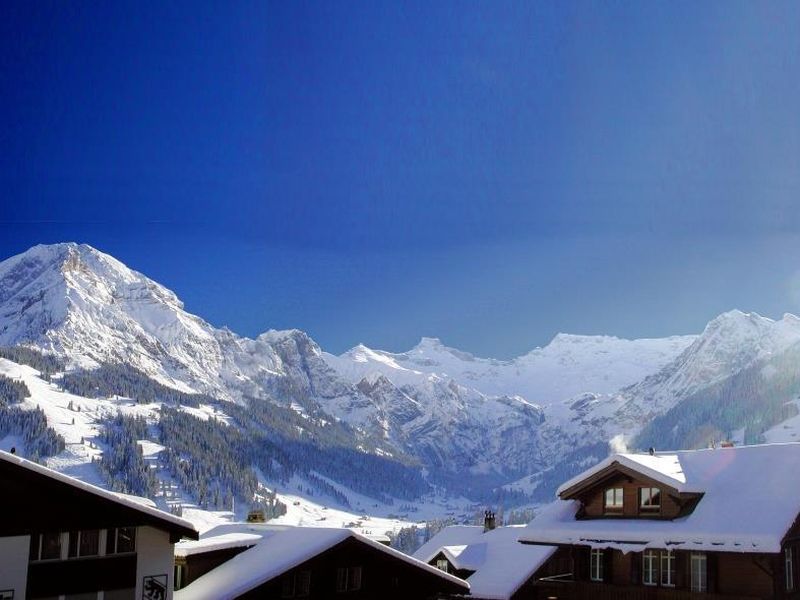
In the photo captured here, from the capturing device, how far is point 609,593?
126 ft

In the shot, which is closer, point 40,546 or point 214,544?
point 40,546

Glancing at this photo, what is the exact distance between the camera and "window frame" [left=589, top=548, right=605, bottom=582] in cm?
3984

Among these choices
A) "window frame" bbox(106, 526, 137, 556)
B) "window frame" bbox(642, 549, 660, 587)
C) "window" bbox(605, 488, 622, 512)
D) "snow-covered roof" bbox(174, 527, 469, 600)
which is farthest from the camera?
"window" bbox(605, 488, 622, 512)

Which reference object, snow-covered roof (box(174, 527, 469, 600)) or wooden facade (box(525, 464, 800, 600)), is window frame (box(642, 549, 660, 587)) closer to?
wooden facade (box(525, 464, 800, 600))

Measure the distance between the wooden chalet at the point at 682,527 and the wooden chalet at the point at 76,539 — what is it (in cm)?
1883

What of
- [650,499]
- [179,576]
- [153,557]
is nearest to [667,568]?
[650,499]

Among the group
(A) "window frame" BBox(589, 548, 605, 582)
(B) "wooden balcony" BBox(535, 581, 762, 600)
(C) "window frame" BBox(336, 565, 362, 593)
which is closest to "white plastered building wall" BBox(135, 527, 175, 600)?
(C) "window frame" BBox(336, 565, 362, 593)

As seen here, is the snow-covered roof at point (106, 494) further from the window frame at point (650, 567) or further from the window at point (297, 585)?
the window frame at point (650, 567)

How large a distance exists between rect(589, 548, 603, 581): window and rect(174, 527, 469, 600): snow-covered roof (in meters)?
9.16

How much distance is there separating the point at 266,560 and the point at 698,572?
17.8 m

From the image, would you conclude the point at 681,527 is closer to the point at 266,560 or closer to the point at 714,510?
the point at 714,510

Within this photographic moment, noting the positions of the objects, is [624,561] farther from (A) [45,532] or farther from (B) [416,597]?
(A) [45,532]

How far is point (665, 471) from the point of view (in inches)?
1507

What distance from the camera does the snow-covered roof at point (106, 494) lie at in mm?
26625
